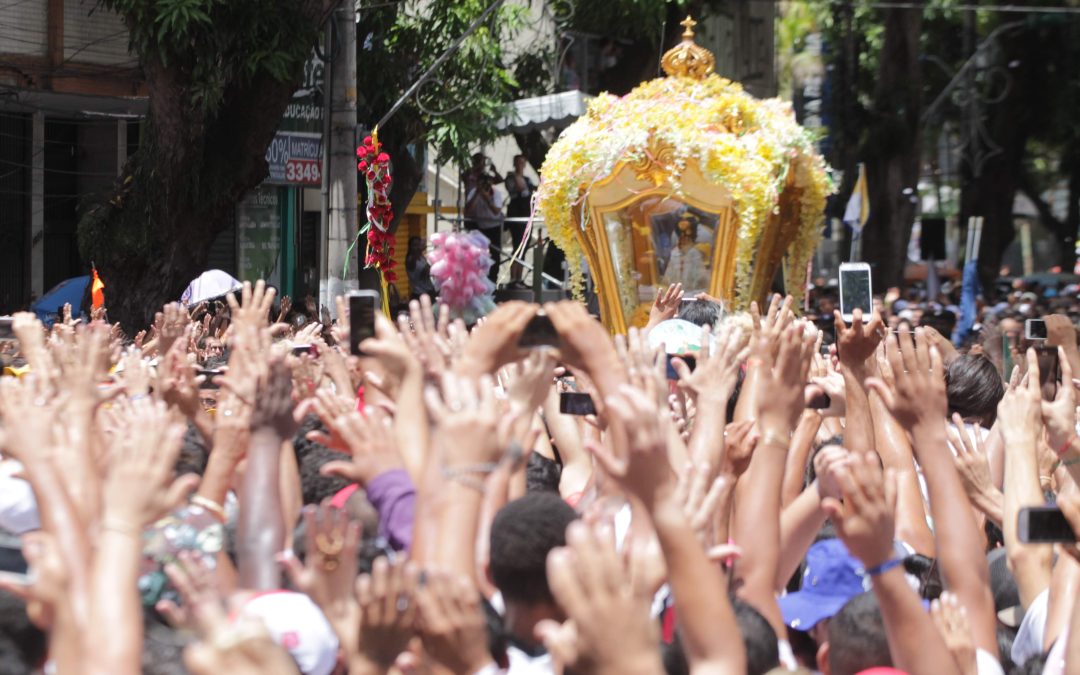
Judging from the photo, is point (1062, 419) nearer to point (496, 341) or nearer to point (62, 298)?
point (496, 341)

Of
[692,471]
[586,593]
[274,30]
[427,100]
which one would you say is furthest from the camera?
[427,100]

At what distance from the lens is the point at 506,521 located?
294 cm

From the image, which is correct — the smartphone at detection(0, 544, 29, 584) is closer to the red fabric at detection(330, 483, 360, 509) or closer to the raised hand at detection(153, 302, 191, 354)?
the red fabric at detection(330, 483, 360, 509)

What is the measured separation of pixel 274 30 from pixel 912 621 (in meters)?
10.5

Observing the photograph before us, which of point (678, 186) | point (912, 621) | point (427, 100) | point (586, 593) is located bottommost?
point (912, 621)

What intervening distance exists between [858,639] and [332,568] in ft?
3.71

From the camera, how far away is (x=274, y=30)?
40.9ft

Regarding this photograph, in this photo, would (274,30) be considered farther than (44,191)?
No

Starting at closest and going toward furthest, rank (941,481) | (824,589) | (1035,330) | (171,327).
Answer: (941,481)
(824,589)
(171,327)
(1035,330)

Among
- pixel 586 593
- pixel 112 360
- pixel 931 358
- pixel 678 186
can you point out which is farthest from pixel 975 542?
pixel 678 186

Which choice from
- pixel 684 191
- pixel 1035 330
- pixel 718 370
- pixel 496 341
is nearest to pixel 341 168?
pixel 684 191

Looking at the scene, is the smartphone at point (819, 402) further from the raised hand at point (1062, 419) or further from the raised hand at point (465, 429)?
the raised hand at point (465, 429)

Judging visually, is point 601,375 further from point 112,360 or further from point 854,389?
point 112,360

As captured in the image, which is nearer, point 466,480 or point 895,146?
point 466,480
